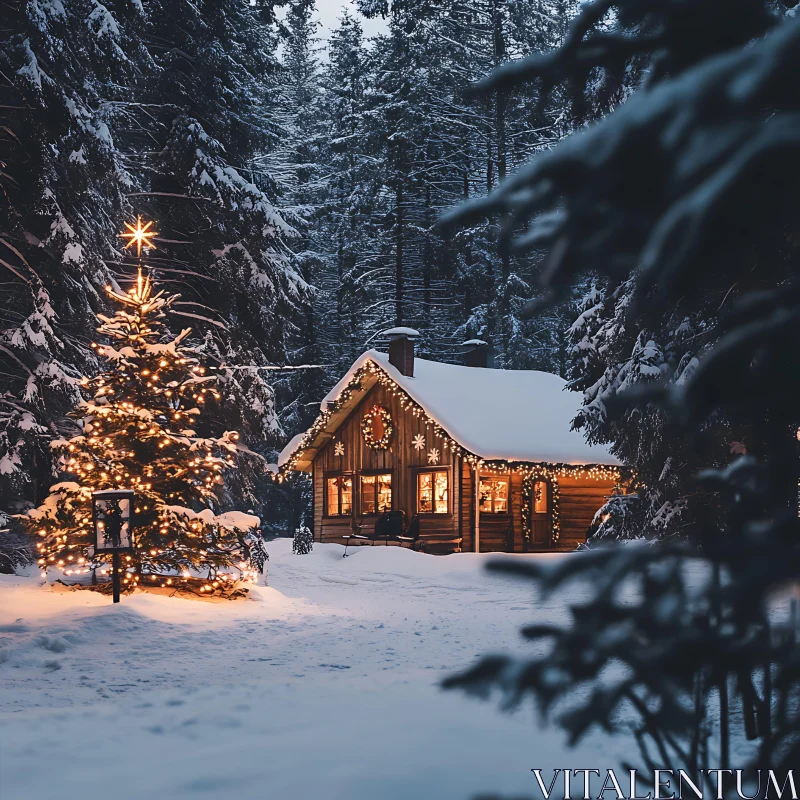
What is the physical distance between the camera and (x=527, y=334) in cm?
4662

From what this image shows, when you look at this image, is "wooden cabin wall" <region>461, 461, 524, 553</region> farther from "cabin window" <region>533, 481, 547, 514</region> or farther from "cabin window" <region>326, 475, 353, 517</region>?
"cabin window" <region>326, 475, 353, 517</region>

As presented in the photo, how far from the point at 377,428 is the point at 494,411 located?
370 cm

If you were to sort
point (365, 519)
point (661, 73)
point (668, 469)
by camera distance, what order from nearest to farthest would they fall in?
point (661, 73) < point (668, 469) < point (365, 519)

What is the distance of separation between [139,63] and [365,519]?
15.0 meters

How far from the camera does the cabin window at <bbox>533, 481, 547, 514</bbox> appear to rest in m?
30.4

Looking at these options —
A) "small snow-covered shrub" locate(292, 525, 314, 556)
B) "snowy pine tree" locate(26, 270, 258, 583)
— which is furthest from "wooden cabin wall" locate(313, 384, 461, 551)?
"snowy pine tree" locate(26, 270, 258, 583)

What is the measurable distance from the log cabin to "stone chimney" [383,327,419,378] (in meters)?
0.03

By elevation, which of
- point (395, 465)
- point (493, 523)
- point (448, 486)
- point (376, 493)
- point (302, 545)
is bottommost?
point (302, 545)

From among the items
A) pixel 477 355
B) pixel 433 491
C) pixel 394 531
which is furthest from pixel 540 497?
pixel 477 355

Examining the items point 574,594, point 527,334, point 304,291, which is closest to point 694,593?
point 574,594

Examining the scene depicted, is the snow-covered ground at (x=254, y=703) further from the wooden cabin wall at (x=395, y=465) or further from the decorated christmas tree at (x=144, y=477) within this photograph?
the wooden cabin wall at (x=395, y=465)

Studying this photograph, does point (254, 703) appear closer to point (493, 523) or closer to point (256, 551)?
point (256, 551)

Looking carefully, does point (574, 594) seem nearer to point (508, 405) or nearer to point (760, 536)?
point (508, 405)

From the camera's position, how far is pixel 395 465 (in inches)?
1190
